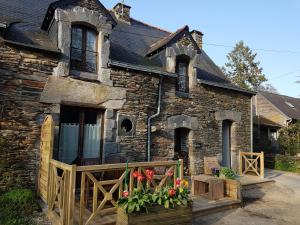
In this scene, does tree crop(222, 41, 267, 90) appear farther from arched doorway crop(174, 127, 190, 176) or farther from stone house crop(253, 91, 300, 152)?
arched doorway crop(174, 127, 190, 176)

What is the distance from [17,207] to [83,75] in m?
3.74

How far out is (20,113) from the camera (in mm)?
6395

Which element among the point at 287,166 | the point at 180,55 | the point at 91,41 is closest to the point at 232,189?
the point at 180,55

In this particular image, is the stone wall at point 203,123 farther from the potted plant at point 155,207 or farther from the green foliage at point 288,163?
the potted plant at point 155,207

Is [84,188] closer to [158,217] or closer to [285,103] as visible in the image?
[158,217]

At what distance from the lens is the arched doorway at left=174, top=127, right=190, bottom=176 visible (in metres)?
9.86

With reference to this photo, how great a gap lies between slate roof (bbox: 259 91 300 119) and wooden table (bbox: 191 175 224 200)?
14.7m

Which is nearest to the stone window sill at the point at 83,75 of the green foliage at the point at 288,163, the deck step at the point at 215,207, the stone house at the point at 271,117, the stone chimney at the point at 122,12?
the deck step at the point at 215,207

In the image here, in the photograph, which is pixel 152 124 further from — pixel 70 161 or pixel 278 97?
pixel 278 97

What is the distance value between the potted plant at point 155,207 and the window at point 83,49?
418 centimetres

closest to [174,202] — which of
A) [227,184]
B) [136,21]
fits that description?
[227,184]

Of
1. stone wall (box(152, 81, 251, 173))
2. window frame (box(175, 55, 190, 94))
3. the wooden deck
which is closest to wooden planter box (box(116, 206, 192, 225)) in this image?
the wooden deck

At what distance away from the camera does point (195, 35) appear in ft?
44.7

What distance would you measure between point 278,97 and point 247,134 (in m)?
12.9
